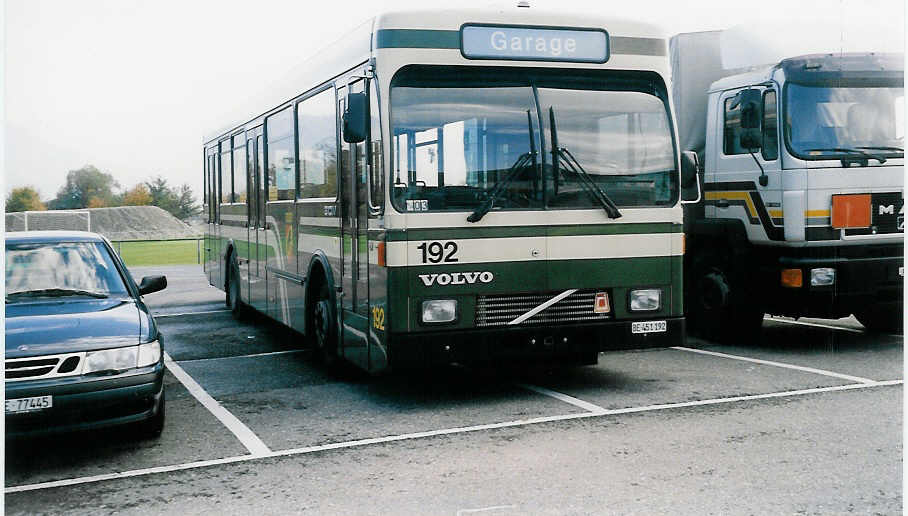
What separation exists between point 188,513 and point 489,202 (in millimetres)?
3245

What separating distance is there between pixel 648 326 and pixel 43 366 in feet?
14.2

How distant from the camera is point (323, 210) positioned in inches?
363

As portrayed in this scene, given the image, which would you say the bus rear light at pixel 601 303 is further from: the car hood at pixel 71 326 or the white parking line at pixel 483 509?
the car hood at pixel 71 326

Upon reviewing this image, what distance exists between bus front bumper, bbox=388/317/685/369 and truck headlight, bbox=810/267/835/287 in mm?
2390

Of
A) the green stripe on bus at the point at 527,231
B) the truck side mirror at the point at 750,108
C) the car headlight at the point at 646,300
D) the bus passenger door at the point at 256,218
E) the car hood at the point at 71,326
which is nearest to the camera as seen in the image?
the car hood at the point at 71,326

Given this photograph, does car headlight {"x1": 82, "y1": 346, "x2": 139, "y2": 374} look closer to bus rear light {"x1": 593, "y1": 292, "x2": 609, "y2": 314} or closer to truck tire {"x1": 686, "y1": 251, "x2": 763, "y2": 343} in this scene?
bus rear light {"x1": 593, "y1": 292, "x2": 609, "y2": 314}

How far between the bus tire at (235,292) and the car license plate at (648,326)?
711 centimetres

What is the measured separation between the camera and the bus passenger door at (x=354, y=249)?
809 centimetres

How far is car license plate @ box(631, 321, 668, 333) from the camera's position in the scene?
8.11m

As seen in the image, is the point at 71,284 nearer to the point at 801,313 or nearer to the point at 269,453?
the point at 269,453

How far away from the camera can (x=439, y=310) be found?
7.65 m

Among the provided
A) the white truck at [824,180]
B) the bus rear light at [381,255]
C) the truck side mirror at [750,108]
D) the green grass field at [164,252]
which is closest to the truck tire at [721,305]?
the white truck at [824,180]

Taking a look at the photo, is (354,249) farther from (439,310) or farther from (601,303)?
(601,303)

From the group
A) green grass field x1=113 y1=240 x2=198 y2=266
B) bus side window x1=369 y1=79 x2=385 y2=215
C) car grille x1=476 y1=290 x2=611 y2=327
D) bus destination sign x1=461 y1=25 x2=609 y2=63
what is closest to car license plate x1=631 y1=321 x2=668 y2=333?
car grille x1=476 y1=290 x2=611 y2=327
